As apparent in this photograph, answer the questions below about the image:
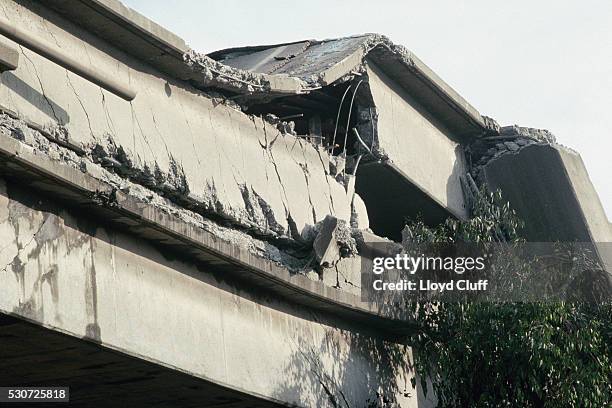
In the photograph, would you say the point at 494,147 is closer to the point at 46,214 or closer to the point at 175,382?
the point at 175,382

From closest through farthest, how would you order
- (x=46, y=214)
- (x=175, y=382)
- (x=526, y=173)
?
(x=46, y=214) → (x=175, y=382) → (x=526, y=173)

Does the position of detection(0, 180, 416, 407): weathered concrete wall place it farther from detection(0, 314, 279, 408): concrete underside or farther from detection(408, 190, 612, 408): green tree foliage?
detection(408, 190, 612, 408): green tree foliage

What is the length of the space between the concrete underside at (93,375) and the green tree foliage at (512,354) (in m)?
2.08

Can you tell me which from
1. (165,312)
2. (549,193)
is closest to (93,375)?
(165,312)

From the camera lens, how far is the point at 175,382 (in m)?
9.37

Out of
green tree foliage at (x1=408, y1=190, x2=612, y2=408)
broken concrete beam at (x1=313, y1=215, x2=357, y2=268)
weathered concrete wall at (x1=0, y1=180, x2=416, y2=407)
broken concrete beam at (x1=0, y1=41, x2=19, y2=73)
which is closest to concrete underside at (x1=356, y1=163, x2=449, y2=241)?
green tree foliage at (x1=408, y1=190, x2=612, y2=408)

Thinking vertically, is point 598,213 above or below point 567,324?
above

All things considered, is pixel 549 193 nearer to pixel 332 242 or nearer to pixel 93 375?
pixel 332 242

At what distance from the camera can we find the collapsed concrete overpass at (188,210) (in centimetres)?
823

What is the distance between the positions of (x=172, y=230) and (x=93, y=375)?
4.10 feet

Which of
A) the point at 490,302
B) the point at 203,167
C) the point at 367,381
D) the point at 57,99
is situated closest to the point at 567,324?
the point at 490,302

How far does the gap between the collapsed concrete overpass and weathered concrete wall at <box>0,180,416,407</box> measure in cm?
2

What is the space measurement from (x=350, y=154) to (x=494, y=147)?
274cm

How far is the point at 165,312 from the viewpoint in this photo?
902 centimetres
